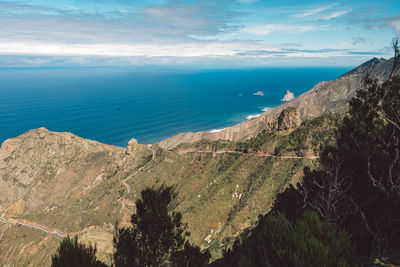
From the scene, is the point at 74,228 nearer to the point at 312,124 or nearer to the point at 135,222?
the point at 135,222

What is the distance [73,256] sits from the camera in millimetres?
9086

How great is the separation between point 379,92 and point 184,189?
180 ft

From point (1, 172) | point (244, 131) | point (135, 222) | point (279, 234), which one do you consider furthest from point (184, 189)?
point (1, 172)

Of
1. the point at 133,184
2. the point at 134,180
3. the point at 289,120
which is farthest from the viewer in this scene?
the point at 134,180

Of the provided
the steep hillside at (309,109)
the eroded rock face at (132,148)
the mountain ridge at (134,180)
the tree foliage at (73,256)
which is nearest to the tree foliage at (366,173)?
the tree foliage at (73,256)

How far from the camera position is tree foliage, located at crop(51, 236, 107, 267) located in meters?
8.92

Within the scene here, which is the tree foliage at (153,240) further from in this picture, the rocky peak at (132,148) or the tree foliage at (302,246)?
the rocky peak at (132,148)

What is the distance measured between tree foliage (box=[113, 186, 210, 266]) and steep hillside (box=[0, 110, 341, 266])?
72.9ft

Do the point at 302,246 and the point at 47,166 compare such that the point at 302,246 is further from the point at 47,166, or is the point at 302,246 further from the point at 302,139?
the point at 47,166

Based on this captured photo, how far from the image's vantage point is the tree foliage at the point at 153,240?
1405 centimetres

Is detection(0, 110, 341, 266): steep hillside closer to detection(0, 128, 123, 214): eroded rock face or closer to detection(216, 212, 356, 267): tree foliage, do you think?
detection(0, 128, 123, 214): eroded rock face

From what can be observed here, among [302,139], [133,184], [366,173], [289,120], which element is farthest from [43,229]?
[366,173]

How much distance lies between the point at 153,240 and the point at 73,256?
6.69 meters

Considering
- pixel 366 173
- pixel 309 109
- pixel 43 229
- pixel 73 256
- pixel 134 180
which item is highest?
pixel 366 173
